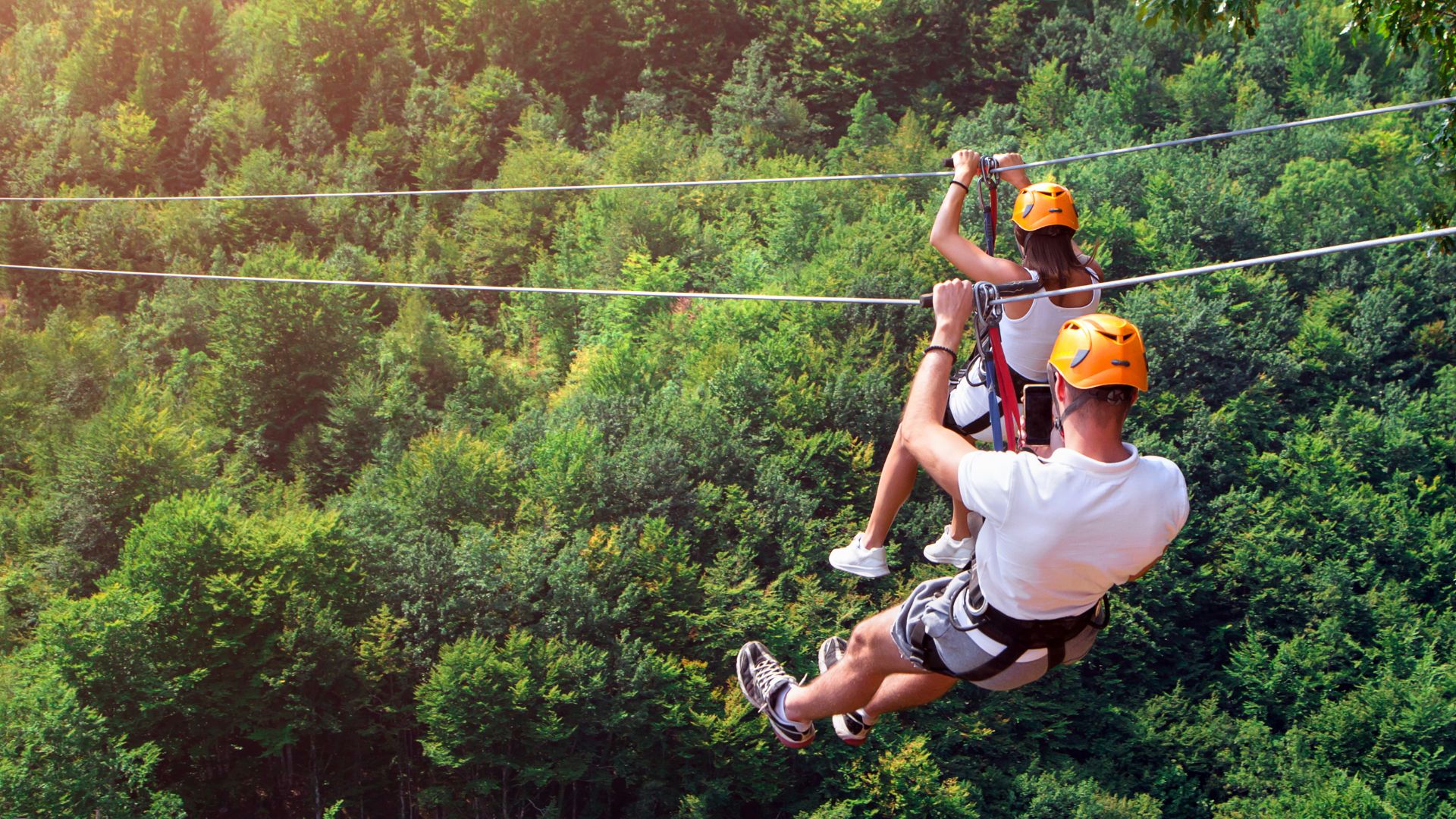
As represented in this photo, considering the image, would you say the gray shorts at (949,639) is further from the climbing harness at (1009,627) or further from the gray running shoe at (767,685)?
the gray running shoe at (767,685)

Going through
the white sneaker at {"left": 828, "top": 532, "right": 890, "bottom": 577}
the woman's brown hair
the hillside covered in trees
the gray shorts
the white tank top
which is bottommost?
the hillside covered in trees

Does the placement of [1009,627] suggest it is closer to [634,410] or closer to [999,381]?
[999,381]

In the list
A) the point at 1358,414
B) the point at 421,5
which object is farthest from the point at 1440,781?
the point at 421,5

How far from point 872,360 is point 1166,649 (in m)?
10.8

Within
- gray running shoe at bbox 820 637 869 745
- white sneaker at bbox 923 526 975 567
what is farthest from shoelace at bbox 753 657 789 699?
white sneaker at bbox 923 526 975 567

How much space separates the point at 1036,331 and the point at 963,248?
481 millimetres

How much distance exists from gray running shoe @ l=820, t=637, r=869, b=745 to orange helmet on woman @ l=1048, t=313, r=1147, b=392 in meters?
2.10

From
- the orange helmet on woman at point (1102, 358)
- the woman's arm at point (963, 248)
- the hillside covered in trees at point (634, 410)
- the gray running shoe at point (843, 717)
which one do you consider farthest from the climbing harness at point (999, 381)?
the hillside covered in trees at point (634, 410)

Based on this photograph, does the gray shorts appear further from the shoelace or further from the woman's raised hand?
the woman's raised hand

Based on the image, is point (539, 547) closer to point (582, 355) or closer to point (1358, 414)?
point (582, 355)

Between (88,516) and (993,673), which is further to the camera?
(88,516)

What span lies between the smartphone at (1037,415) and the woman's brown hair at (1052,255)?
44 centimetres

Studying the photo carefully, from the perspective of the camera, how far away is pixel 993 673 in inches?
181

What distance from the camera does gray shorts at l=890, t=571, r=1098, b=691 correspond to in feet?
15.0
